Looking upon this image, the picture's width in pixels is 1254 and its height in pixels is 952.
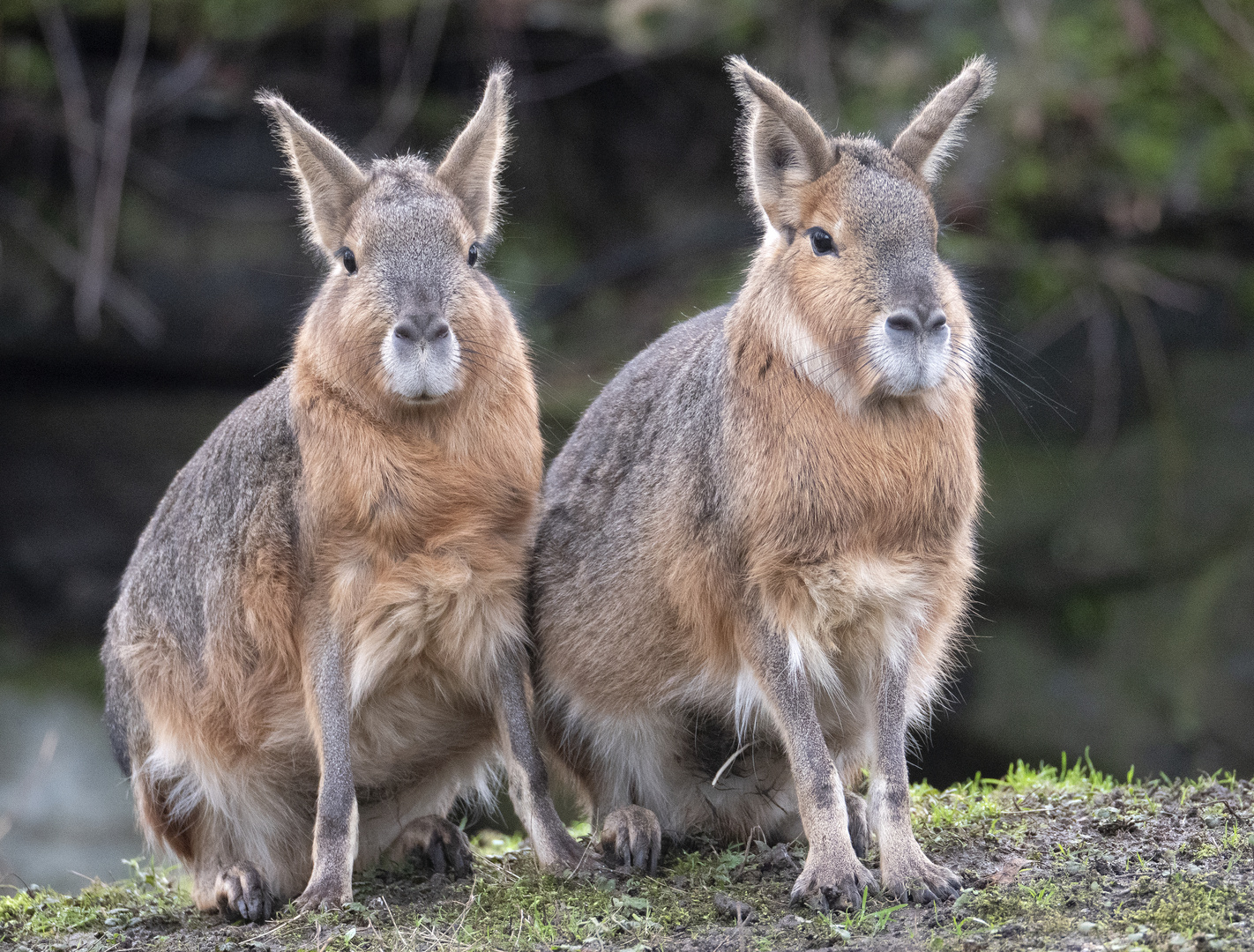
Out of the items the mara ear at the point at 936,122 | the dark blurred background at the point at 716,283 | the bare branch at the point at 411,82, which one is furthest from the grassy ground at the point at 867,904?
the bare branch at the point at 411,82

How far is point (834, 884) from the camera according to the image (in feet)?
13.8

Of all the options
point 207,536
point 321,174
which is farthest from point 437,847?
point 321,174

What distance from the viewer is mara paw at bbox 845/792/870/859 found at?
4.92m

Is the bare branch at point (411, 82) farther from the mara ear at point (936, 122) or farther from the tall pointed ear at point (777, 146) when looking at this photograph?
the mara ear at point (936, 122)

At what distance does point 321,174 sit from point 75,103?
197 inches

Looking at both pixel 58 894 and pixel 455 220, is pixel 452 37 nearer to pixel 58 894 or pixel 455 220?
pixel 455 220

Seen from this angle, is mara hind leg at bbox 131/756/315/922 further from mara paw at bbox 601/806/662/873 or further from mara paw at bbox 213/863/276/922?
mara paw at bbox 601/806/662/873

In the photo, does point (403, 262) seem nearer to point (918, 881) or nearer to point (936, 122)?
point (936, 122)

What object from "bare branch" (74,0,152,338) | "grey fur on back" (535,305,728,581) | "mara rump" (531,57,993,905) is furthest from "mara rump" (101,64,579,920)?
"bare branch" (74,0,152,338)

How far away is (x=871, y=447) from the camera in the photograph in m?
4.33

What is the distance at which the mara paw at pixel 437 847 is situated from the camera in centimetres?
525

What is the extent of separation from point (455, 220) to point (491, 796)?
91.2 inches

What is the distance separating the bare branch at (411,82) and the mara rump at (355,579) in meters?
4.57

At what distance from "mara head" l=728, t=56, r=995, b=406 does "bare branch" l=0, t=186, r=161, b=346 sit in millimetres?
6010
